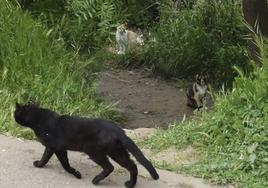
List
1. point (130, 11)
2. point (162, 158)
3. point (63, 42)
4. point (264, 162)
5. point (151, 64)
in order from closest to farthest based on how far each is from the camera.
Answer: point (264, 162), point (162, 158), point (63, 42), point (151, 64), point (130, 11)

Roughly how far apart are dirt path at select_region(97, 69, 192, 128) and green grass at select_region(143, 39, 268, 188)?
11.3ft

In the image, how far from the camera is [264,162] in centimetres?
564

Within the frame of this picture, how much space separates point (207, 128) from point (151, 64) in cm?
799

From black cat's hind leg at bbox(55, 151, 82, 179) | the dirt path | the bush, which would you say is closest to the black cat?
black cat's hind leg at bbox(55, 151, 82, 179)

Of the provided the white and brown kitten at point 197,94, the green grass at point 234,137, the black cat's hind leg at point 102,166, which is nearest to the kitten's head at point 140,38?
the white and brown kitten at point 197,94

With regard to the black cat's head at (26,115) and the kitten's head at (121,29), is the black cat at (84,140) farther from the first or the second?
the kitten's head at (121,29)

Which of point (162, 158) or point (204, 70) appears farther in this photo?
point (204, 70)

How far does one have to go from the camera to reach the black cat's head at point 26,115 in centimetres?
539

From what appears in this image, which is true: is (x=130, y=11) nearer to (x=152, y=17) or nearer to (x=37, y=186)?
(x=152, y=17)

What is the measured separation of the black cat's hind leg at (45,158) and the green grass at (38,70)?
144 centimetres

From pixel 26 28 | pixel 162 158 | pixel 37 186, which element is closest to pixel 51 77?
pixel 26 28

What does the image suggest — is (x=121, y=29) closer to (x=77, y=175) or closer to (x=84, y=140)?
(x=77, y=175)

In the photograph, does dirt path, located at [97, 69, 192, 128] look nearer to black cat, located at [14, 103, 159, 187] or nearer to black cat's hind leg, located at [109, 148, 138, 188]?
black cat, located at [14, 103, 159, 187]

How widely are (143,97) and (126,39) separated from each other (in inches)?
93.4
